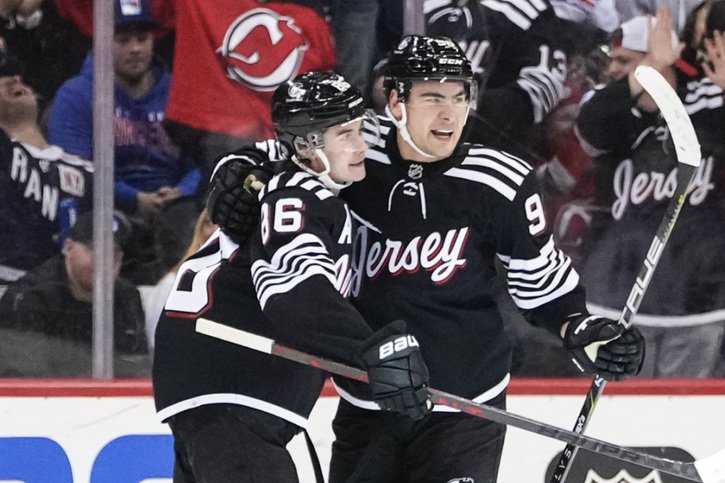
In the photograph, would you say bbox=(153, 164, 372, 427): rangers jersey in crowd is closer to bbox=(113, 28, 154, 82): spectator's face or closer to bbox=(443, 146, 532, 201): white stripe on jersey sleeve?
bbox=(443, 146, 532, 201): white stripe on jersey sleeve

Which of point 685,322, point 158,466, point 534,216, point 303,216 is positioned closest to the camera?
point 303,216

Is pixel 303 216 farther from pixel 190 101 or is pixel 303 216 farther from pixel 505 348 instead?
pixel 190 101

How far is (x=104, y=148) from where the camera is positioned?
3.70 meters

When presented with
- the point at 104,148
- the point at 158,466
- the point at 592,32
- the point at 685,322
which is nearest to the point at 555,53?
the point at 592,32

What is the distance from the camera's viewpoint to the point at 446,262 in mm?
2611

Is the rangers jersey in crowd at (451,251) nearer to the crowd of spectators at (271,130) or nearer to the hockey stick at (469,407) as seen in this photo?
the hockey stick at (469,407)

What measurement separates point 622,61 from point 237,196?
155cm

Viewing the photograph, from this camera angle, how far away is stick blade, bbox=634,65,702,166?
106 inches

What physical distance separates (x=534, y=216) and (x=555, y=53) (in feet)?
4.12

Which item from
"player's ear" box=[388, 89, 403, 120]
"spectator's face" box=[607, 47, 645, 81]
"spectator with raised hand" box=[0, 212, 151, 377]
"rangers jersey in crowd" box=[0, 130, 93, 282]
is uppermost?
"player's ear" box=[388, 89, 403, 120]

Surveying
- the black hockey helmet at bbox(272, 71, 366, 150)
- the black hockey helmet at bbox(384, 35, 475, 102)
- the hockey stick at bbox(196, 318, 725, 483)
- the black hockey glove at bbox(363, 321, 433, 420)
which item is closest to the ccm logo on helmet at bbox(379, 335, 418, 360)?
the black hockey glove at bbox(363, 321, 433, 420)

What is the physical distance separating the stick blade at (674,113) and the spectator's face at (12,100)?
170 centimetres

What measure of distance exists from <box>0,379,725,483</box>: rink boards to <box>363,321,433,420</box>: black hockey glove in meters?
1.27

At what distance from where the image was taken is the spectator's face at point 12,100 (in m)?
3.69
